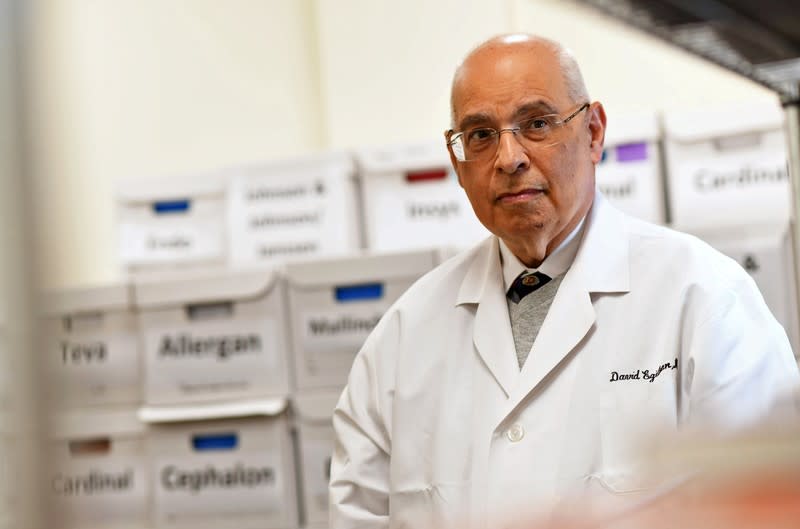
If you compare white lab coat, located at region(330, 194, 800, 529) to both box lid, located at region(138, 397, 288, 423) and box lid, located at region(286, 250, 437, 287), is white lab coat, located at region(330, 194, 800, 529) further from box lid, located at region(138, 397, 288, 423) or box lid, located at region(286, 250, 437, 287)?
box lid, located at region(138, 397, 288, 423)

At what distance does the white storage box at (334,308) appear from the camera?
7.32 feet

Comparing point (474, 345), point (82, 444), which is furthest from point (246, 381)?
point (474, 345)

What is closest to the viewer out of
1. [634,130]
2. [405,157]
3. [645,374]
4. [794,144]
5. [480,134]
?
[645,374]

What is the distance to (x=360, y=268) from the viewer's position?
2.24m

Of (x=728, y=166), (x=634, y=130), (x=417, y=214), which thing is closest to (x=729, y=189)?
(x=728, y=166)

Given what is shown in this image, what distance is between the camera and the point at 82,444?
2447mm

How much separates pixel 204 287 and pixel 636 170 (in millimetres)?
1059

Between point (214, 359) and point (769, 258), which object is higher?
point (769, 258)

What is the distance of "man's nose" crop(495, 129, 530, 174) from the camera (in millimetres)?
1249

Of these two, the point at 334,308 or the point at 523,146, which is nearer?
→ the point at 523,146

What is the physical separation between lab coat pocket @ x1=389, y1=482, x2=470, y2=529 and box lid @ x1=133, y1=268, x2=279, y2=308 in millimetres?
1070

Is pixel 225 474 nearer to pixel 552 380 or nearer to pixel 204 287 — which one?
pixel 204 287

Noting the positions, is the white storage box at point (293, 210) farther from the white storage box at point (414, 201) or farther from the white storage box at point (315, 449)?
the white storage box at point (315, 449)

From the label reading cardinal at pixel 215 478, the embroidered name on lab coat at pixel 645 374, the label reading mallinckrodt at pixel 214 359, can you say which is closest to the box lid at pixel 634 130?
the label reading mallinckrodt at pixel 214 359
